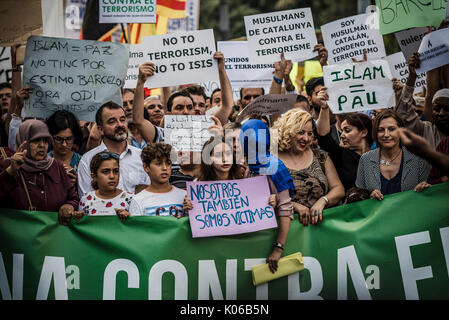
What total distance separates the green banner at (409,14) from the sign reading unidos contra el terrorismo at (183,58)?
173 centimetres

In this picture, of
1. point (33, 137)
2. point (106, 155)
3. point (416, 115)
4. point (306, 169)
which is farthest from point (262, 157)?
point (33, 137)

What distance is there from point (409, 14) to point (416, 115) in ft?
3.65

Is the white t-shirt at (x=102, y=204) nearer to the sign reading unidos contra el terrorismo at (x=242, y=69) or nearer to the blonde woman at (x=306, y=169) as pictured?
the blonde woman at (x=306, y=169)

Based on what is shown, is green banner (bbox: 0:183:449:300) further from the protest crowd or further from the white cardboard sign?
the white cardboard sign

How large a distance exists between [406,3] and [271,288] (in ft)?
10.5

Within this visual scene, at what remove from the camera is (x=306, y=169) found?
19.2 ft

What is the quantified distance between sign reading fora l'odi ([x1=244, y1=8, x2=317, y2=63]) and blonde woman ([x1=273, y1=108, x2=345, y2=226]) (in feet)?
5.15

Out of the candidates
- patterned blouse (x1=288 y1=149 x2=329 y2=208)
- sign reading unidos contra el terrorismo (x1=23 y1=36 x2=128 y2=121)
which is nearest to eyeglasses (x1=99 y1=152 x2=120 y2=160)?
sign reading unidos contra el terrorismo (x1=23 y1=36 x2=128 y2=121)

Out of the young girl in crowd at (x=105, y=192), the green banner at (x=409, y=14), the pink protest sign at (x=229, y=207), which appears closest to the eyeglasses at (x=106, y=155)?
the young girl in crowd at (x=105, y=192)

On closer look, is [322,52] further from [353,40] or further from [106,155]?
[106,155]

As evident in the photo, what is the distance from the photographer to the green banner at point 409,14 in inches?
268

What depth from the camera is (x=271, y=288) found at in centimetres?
561

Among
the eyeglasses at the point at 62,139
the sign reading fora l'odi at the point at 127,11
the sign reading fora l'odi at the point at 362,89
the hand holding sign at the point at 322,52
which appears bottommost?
the eyeglasses at the point at 62,139

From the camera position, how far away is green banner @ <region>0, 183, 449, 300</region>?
217 inches
